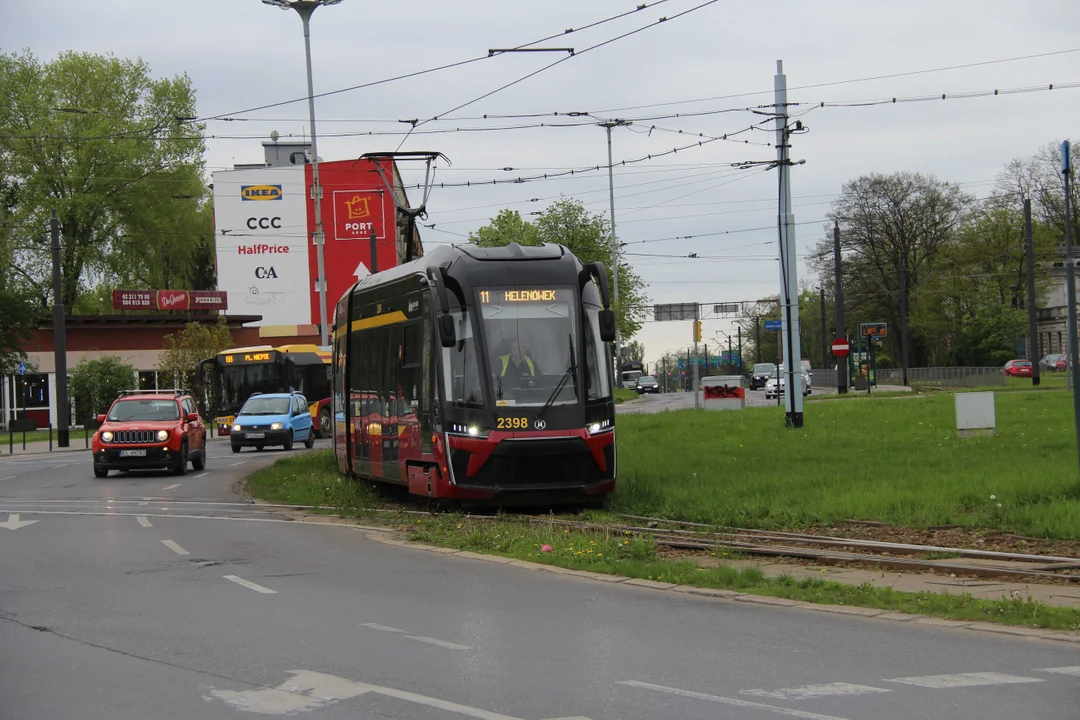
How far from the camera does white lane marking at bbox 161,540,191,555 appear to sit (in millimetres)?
13648

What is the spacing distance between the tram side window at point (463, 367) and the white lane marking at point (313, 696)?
9135mm

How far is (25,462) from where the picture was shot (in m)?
36.2

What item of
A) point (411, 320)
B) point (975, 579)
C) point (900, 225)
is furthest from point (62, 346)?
point (900, 225)

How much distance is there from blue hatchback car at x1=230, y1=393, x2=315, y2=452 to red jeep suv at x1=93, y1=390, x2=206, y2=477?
9.39 metres

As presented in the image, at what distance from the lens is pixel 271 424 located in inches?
1500

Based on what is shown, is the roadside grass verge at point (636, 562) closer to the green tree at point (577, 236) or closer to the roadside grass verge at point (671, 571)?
the roadside grass verge at point (671, 571)

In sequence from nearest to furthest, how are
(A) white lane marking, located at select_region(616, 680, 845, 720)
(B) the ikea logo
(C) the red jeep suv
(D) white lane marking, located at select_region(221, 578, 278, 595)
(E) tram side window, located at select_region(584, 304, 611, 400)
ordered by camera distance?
1. (A) white lane marking, located at select_region(616, 680, 845, 720)
2. (D) white lane marking, located at select_region(221, 578, 278, 595)
3. (E) tram side window, located at select_region(584, 304, 611, 400)
4. (C) the red jeep suv
5. (B) the ikea logo

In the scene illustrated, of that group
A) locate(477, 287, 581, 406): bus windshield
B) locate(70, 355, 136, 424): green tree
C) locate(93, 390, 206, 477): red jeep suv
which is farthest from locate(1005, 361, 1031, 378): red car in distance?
locate(477, 287, 581, 406): bus windshield

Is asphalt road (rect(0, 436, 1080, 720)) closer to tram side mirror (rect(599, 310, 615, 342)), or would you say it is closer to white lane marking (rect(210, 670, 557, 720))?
white lane marking (rect(210, 670, 557, 720))

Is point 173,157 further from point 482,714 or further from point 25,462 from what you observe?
point 482,714

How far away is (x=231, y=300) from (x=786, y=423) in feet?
196

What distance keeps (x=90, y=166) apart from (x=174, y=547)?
5976 centimetres

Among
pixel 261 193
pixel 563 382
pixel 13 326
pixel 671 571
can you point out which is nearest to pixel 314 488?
pixel 563 382

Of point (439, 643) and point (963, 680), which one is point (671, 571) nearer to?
point (439, 643)
